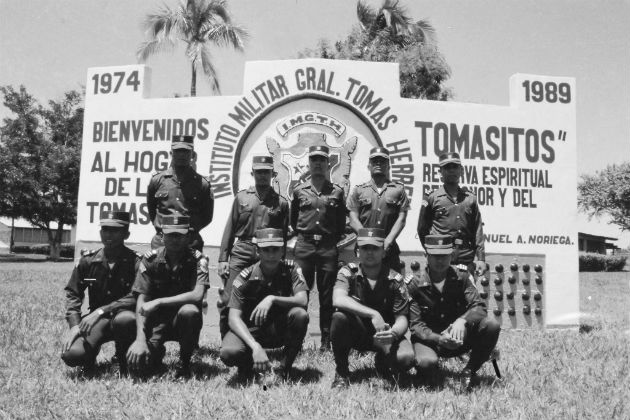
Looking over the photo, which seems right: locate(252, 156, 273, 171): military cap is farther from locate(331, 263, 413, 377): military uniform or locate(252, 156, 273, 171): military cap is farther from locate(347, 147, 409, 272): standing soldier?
locate(331, 263, 413, 377): military uniform

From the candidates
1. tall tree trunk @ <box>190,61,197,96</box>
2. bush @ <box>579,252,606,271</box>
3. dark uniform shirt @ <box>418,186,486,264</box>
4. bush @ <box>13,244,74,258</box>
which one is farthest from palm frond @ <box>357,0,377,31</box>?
bush @ <box>13,244,74,258</box>

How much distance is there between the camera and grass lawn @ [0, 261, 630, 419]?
3.46 m

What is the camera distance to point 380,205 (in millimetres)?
5520

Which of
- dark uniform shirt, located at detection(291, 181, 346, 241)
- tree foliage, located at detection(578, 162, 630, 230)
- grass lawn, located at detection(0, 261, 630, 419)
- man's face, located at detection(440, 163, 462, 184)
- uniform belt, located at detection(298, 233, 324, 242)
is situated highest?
tree foliage, located at detection(578, 162, 630, 230)

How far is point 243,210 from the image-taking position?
5.29 metres

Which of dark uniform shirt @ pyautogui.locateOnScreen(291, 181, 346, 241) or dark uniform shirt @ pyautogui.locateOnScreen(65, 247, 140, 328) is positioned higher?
dark uniform shirt @ pyautogui.locateOnScreen(291, 181, 346, 241)

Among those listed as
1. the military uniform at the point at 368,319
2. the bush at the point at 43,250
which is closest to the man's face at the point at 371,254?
the military uniform at the point at 368,319

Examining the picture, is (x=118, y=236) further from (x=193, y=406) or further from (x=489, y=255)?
(x=489, y=255)

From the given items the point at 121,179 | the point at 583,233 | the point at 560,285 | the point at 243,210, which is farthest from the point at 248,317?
the point at 583,233

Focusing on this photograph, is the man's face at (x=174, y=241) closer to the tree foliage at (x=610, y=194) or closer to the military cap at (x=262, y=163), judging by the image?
the military cap at (x=262, y=163)

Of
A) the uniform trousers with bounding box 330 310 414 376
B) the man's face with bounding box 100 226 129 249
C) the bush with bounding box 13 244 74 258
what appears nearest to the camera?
the uniform trousers with bounding box 330 310 414 376

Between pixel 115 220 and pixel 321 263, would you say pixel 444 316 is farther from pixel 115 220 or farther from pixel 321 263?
pixel 115 220

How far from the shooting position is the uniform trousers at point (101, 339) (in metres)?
4.17

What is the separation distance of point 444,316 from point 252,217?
2.13 meters
